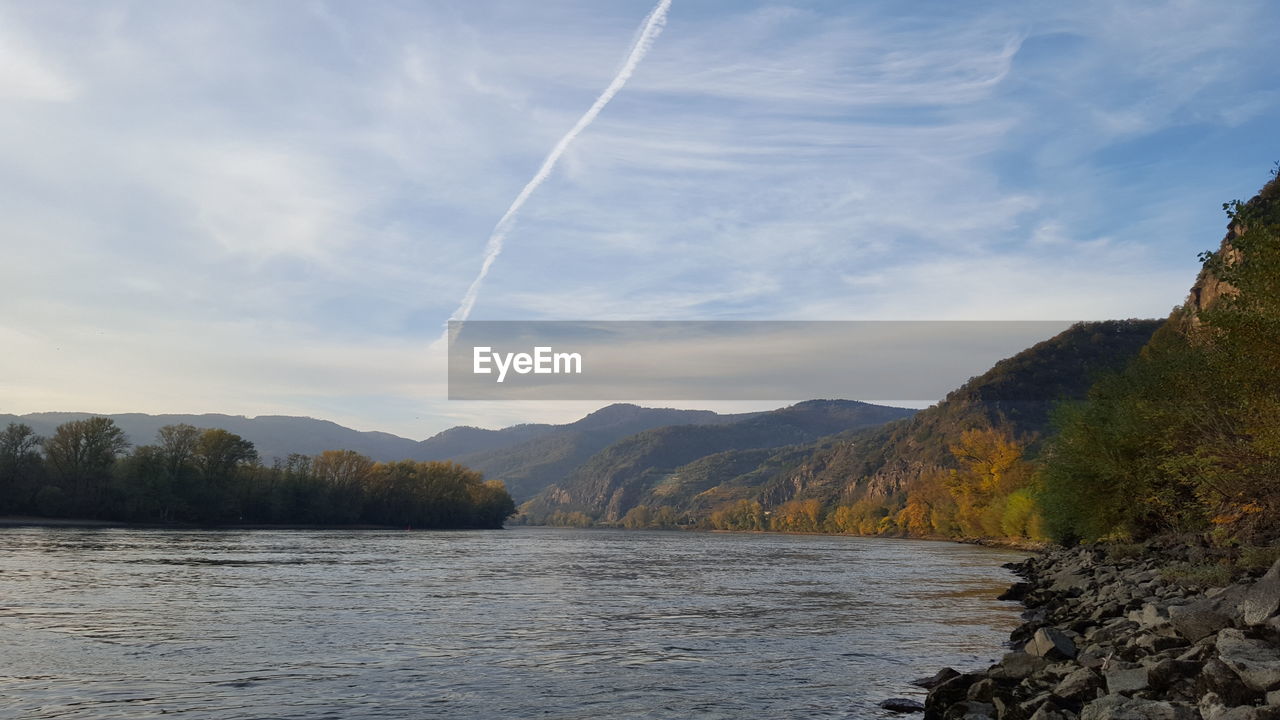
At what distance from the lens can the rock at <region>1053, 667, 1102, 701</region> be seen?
48.9ft

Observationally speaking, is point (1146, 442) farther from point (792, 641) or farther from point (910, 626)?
point (792, 641)

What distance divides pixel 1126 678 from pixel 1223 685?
6.01ft

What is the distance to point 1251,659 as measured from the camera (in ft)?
43.2

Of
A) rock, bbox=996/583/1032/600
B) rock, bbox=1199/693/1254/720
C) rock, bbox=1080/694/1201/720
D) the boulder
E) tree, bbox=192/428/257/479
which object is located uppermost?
tree, bbox=192/428/257/479

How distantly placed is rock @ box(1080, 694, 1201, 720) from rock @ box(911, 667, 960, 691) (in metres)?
5.11

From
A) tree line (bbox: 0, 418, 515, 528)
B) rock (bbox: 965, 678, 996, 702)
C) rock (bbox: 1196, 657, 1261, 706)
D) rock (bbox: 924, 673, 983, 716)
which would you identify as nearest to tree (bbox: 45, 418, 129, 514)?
tree line (bbox: 0, 418, 515, 528)

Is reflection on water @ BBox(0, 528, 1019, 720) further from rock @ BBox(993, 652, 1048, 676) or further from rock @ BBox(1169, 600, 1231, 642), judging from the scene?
rock @ BBox(1169, 600, 1231, 642)

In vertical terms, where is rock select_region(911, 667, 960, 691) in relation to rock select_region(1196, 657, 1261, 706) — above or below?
below

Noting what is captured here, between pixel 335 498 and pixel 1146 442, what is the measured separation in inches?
6988

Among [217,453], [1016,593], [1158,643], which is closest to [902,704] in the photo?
[1158,643]

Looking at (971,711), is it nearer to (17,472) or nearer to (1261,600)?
(1261,600)

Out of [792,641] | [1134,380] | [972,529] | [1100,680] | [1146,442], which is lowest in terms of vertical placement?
[972,529]

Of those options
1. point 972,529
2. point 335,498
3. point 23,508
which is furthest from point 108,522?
point 972,529

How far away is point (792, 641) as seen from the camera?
27.6 metres
